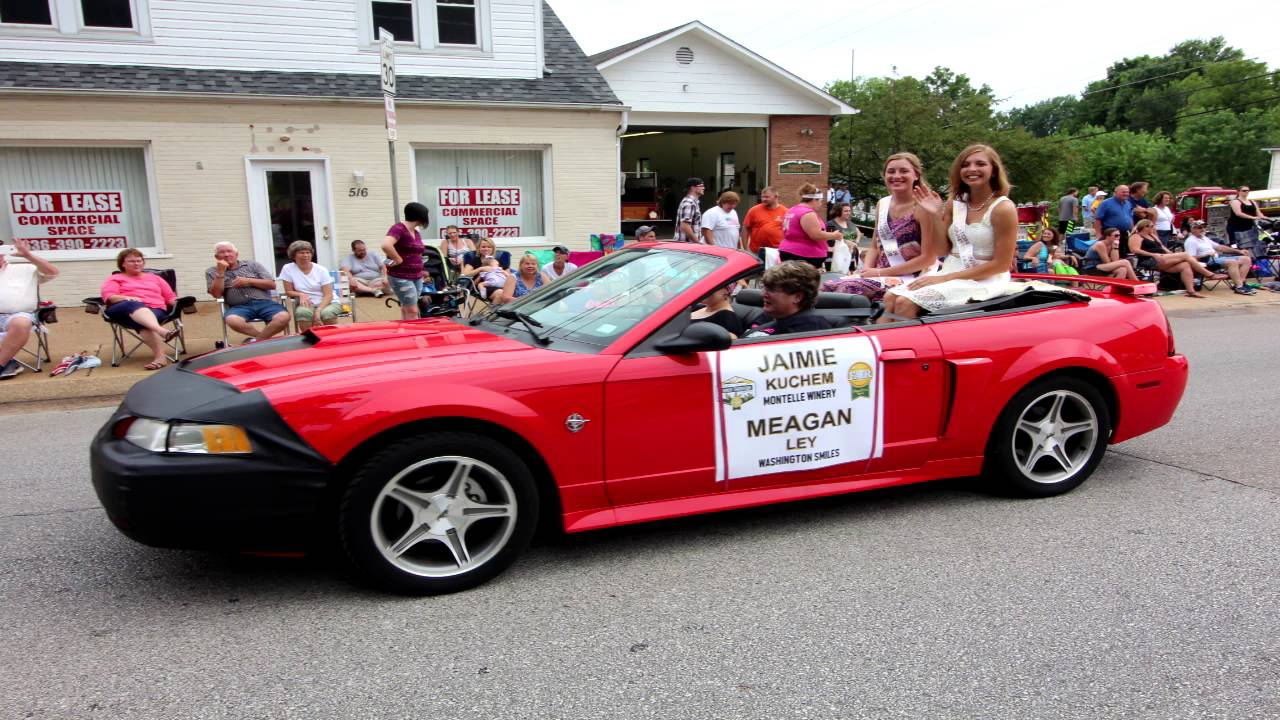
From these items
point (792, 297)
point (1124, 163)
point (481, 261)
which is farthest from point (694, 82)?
point (1124, 163)

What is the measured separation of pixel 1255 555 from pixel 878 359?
1.77m

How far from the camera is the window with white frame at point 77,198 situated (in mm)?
12609

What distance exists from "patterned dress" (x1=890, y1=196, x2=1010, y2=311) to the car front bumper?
312 cm

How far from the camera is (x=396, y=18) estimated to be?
14.3 meters

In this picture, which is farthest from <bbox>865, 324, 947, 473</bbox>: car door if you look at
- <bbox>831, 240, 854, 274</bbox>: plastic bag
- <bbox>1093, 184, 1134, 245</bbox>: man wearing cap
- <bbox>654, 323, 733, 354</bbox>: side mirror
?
<bbox>1093, 184, 1134, 245</bbox>: man wearing cap

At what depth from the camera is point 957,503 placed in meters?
4.55

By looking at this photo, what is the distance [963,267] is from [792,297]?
149cm

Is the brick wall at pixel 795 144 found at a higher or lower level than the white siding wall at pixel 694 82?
lower

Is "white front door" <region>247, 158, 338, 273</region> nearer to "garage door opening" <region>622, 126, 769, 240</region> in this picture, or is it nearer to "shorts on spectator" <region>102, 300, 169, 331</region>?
"shorts on spectator" <region>102, 300, 169, 331</region>

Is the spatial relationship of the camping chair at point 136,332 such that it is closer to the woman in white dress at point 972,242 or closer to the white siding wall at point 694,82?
the woman in white dress at point 972,242

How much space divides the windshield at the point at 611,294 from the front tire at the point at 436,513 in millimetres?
724

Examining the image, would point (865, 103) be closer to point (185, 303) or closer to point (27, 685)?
point (185, 303)

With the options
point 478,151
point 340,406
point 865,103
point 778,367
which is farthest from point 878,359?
point 865,103

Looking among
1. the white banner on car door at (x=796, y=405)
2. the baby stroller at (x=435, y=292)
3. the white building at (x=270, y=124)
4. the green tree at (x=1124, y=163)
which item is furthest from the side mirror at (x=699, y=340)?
the green tree at (x=1124, y=163)
